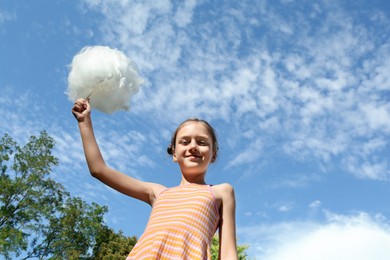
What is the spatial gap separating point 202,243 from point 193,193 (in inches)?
16.0

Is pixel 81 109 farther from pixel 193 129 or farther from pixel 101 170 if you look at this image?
pixel 193 129

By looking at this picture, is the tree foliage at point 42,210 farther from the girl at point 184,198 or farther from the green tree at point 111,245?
the girl at point 184,198

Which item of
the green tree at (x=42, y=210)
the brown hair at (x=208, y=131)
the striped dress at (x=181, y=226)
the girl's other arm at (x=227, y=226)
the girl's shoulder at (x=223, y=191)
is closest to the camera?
the striped dress at (x=181, y=226)

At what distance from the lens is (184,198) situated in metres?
3.11

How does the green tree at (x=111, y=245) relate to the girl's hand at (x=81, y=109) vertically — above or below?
above

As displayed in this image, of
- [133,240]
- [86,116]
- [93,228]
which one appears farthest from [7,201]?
[86,116]

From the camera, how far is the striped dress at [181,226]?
2.73 metres

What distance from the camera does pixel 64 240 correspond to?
2492cm

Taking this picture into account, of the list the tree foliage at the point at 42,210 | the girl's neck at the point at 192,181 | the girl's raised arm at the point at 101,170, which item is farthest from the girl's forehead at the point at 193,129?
the tree foliage at the point at 42,210

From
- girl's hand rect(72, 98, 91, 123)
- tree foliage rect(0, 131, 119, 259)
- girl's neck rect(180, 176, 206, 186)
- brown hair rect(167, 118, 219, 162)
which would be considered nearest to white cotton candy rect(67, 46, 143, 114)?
girl's hand rect(72, 98, 91, 123)

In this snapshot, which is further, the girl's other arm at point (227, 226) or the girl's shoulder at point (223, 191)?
the girl's shoulder at point (223, 191)

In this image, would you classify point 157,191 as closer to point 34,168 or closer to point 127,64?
point 127,64

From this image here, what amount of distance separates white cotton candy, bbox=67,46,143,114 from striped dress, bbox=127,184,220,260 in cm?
74

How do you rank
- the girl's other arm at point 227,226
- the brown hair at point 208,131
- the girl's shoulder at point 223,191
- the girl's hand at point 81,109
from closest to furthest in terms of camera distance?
the girl's other arm at point 227,226 < the girl's shoulder at point 223,191 < the girl's hand at point 81,109 < the brown hair at point 208,131
